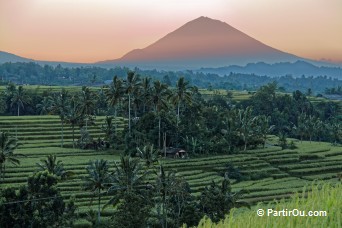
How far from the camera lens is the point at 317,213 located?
20.1 ft

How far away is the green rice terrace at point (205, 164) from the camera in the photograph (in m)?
51.9

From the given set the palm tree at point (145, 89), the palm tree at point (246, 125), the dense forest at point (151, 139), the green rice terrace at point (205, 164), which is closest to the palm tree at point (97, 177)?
the dense forest at point (151, 139)

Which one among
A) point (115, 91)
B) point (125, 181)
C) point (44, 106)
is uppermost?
point (115, 91)

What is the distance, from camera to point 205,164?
63500mm

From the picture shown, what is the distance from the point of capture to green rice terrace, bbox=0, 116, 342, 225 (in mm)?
51938

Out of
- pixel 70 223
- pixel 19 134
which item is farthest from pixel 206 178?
pixel 19 134

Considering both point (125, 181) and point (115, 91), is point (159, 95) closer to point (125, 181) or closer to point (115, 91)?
point (115, 91)

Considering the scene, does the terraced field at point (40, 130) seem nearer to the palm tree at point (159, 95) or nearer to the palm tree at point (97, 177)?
the palm tree at point (159, 95)

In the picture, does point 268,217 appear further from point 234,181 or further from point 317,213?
point 234,181

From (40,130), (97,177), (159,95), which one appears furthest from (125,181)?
(40,130)

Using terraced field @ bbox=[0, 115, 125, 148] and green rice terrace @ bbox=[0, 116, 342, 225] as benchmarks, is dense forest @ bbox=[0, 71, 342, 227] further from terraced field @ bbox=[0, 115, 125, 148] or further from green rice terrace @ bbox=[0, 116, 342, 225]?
terraced field @ bbox=[0, 115, 125, 148]

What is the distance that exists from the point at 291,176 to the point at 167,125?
19.7m

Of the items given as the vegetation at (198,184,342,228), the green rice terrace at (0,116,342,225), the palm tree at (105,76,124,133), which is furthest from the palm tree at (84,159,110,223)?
the vegetation at (198,184,342,228)

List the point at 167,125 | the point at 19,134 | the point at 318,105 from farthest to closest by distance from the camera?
1. the point at 318,105
2. the point at 19,134
3. the point at 167,125
